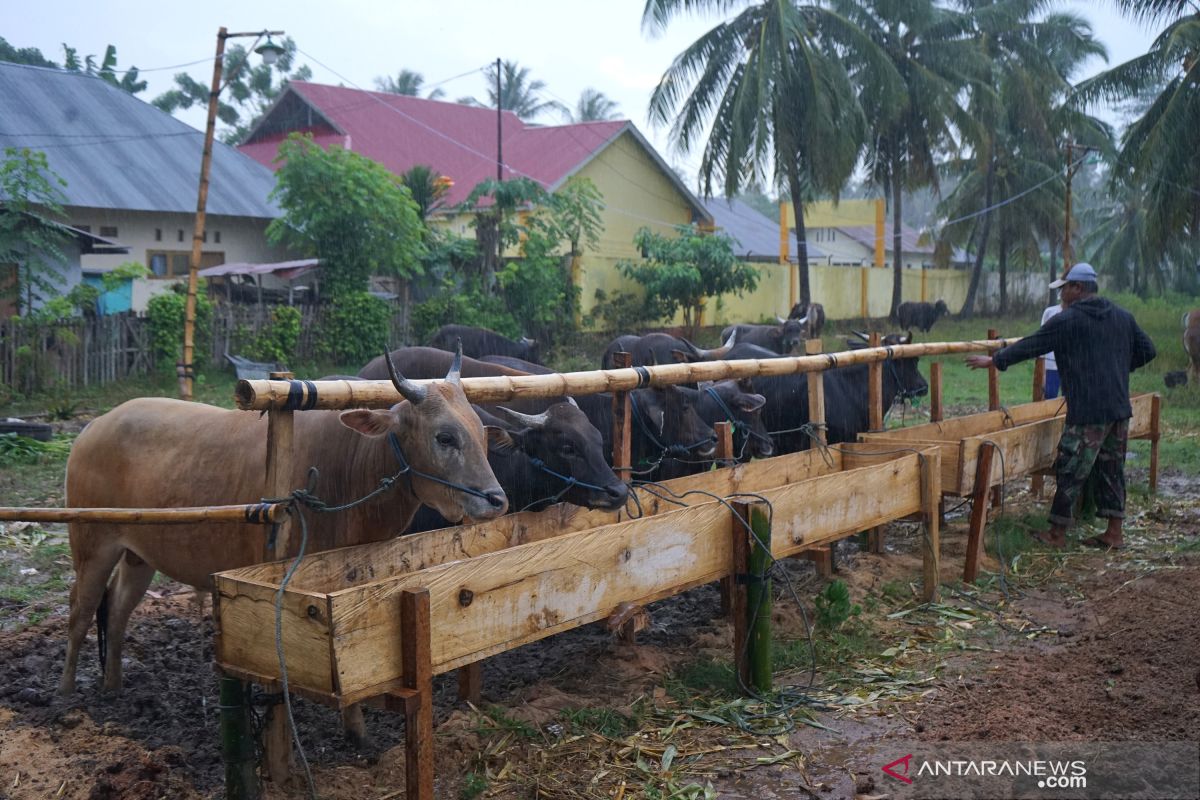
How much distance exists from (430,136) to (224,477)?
2725cm

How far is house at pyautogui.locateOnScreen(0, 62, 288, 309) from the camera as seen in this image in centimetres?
Result: 2161

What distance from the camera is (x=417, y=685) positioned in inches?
134

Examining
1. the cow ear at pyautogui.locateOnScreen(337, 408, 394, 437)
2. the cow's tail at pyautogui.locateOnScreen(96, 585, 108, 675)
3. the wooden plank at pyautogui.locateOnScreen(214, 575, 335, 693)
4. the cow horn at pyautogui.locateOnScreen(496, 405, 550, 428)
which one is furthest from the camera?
the cow horn at pyautogui.locateOnScreen(496, 405, 550, 428)

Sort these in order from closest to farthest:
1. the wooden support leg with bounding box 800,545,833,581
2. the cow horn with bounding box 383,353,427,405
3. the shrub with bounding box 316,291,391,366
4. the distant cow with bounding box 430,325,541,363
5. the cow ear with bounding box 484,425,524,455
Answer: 1. the cow horn with bounding box 383,353,427,405
2. the cow ear with bounding box 484,425,524,455
3. the wooden support leg with bounding box 800,545,833,581
4. the distant cow with bounding box 430,325,541,363
5. the shrub with bounding box 316,291,391,366

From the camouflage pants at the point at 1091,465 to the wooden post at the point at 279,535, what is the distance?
19.4ft

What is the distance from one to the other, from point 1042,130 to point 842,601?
30.1 meters

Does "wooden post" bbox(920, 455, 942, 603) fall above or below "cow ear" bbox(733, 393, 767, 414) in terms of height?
below

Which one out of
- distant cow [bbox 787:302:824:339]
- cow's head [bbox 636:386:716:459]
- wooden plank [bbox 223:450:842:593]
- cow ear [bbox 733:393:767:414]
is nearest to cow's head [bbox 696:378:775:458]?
cow ear [bbox 733:393:767:414]

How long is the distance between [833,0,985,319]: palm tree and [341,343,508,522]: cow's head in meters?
23.8

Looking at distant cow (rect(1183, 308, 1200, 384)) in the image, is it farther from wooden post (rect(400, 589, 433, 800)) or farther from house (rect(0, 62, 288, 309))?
house (rect(0, 62, 288, 309))

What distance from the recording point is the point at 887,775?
4012 millimetres

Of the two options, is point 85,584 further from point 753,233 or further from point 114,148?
point 753,233

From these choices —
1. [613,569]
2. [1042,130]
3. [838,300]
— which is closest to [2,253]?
[613,569]

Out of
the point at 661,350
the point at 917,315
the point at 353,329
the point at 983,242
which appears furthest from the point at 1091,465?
the point at 983,242
